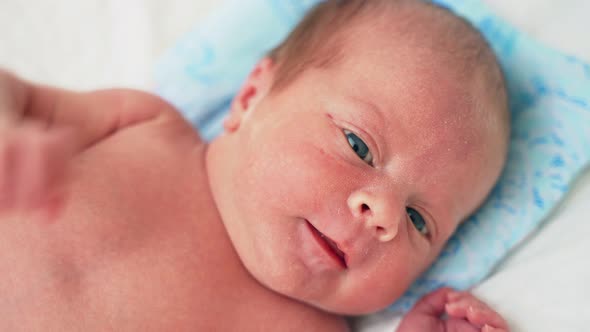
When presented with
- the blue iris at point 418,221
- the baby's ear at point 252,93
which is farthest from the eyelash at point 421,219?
the baby's ear at point 252,93

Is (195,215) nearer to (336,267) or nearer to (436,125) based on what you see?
(336,267)

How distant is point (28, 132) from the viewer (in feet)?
1.87

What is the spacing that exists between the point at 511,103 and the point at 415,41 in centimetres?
40

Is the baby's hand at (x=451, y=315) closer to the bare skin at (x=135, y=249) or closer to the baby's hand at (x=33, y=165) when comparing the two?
the bare skin at (x=135, y=249)

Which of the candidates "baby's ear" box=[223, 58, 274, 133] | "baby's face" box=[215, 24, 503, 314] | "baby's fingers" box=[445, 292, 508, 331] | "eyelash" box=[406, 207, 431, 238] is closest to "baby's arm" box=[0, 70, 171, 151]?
"baby's ear" box=[223, 58, 274, 133]

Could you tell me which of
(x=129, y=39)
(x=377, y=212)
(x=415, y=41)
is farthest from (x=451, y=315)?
(x=129, y=39)

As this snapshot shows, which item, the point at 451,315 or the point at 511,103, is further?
the point at 511,103

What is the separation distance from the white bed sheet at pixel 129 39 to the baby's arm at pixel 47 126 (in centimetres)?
29

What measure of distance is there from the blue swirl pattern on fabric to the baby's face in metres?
0.20

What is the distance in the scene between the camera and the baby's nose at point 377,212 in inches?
→ 33.3

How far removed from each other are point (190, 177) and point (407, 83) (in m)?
0.43

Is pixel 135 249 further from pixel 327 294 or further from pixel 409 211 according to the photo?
pixel 409 211

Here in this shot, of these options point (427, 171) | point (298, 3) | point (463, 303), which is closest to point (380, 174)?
point (427, 171)

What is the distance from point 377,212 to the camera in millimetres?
845
